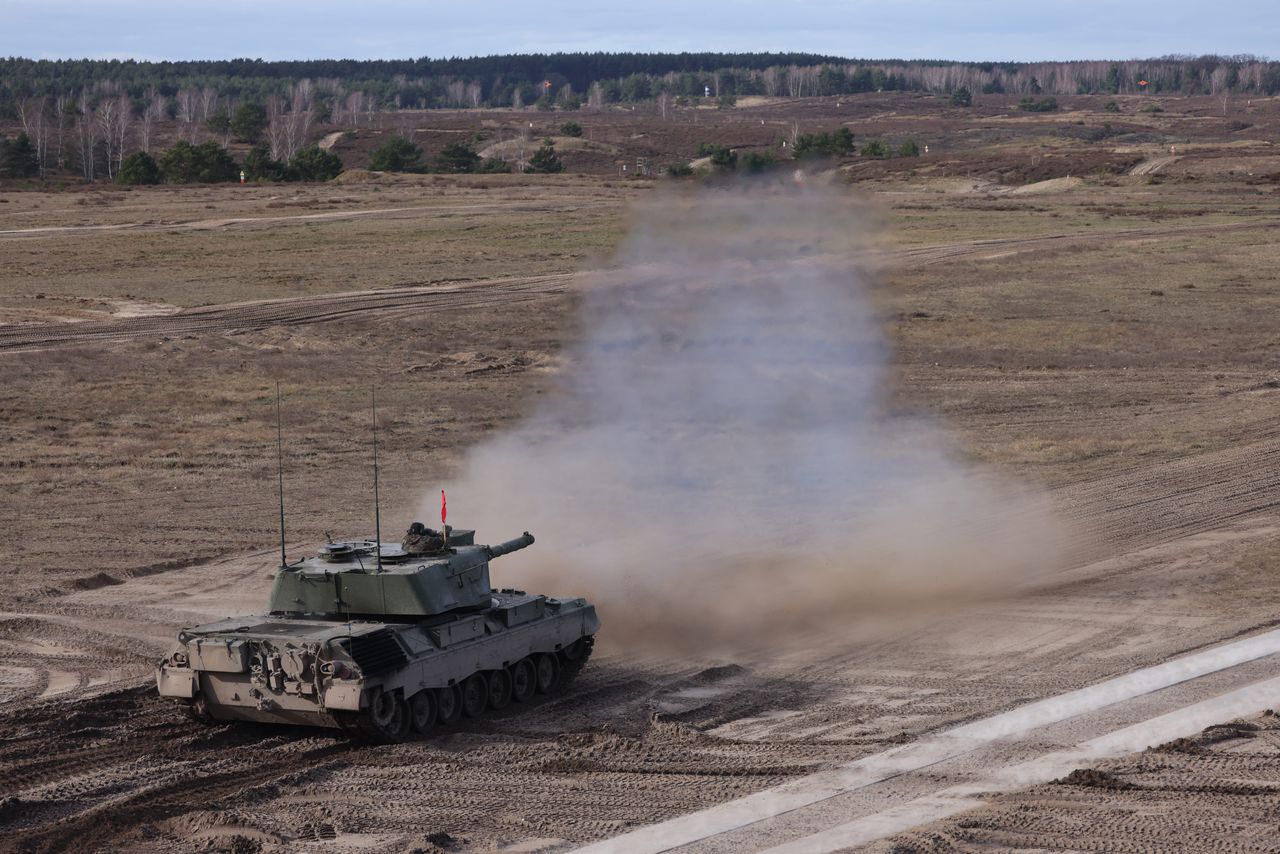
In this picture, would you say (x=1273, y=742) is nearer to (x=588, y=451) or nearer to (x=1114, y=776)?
(x=1114, y=776)

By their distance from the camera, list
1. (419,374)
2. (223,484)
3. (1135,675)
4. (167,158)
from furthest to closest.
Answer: (167,158)
(419,374)
(223,484)
(1135,675)

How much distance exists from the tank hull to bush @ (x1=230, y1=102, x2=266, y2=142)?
105 metres

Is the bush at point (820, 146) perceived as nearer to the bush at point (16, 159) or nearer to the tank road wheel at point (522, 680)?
the tank road wheel at point (522, 680)

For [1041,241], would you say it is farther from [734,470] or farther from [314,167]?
[314,167]

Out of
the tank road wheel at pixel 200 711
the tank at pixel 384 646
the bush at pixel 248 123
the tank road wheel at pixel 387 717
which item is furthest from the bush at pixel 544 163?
the tank road wheel at pixel 387 717

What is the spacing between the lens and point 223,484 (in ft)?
86.2

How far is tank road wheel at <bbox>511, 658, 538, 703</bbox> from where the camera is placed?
16.4m

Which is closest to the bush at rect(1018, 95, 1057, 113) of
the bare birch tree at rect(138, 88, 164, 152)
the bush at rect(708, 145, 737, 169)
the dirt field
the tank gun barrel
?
the bare birch tree at rect(138, 88, 164, 152)

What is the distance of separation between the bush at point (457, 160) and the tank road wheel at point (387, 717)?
7812 centimetres

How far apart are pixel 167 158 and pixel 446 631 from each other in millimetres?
74463

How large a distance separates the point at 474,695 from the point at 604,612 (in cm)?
393

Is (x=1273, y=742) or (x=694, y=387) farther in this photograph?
(x=694, y=387)

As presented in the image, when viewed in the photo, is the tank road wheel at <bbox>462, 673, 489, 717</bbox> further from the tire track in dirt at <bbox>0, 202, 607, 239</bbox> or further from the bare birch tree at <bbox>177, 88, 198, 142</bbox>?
the bare birch tree at <bbox>177, 88, 198, 142</bbox>

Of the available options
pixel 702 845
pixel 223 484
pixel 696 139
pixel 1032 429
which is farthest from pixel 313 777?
pixel 696 139
